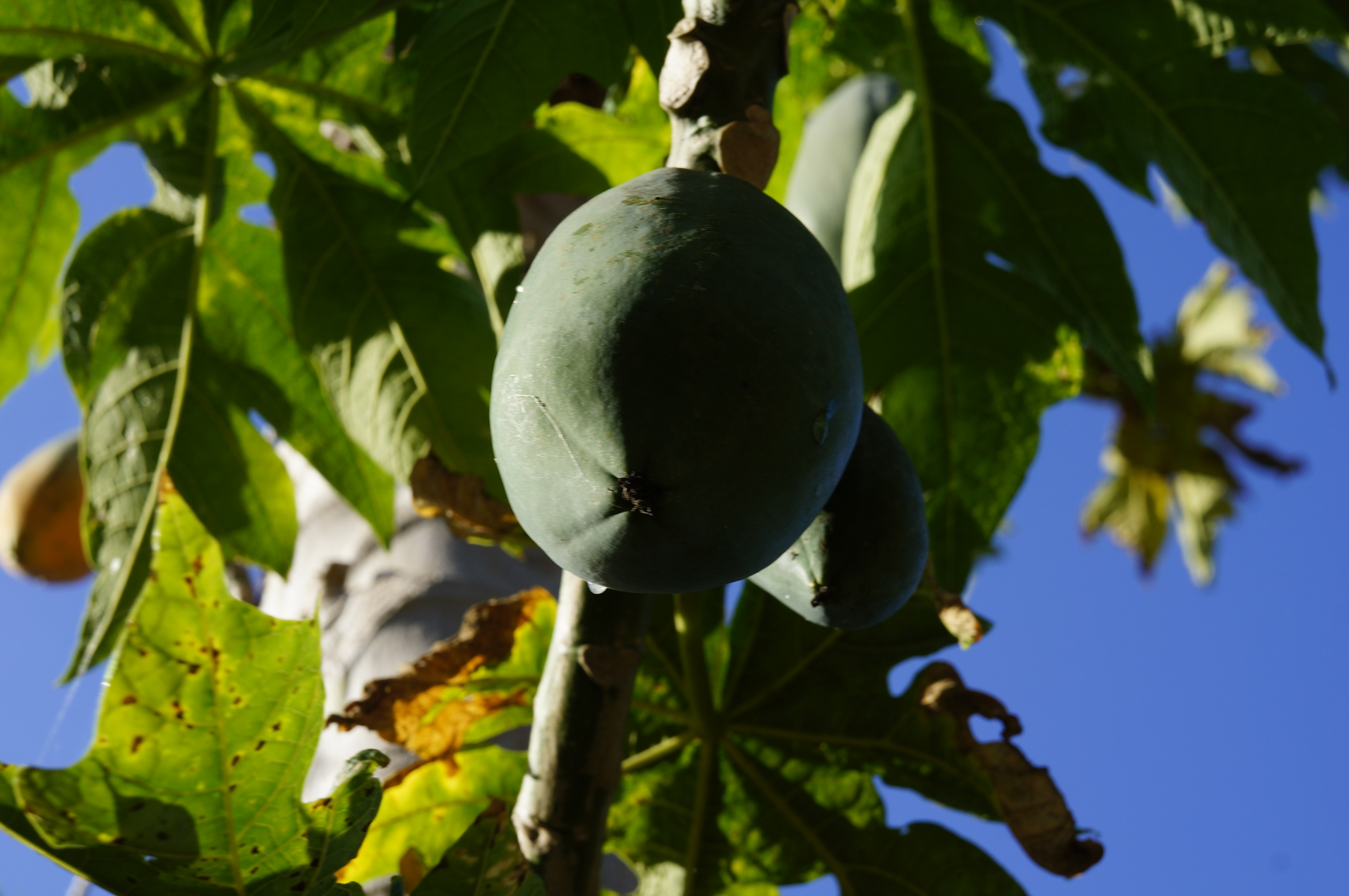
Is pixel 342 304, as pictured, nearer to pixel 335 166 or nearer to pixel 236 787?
pixel 335 166

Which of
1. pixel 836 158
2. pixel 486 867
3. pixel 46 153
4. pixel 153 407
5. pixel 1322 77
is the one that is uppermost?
pixel 1322 77

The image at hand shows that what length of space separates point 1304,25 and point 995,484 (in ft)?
2.56

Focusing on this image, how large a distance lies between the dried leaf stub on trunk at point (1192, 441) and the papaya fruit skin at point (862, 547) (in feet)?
23.9

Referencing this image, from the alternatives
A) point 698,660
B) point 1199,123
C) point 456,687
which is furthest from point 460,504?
point 1199,123

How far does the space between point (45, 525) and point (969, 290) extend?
11.3ft

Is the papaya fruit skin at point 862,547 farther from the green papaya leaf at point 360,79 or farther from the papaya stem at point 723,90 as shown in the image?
the green papaya leaf at point 360,79

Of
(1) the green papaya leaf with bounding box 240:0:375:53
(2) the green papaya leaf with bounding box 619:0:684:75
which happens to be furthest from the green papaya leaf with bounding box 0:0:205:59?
(2) the green papaya leaf with bounding box 619:0:684:75

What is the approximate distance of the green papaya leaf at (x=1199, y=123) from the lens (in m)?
1.60

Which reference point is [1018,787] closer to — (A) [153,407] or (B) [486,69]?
(B) [486,69]

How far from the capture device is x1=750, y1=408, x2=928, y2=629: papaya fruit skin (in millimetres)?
1020

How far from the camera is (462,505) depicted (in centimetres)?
140

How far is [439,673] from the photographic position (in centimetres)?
136

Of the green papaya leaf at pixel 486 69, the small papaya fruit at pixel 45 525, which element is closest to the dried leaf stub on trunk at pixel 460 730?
the green papaya leaf at pixel 486 69

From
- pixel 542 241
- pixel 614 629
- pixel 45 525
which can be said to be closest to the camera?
pixel 614 629
